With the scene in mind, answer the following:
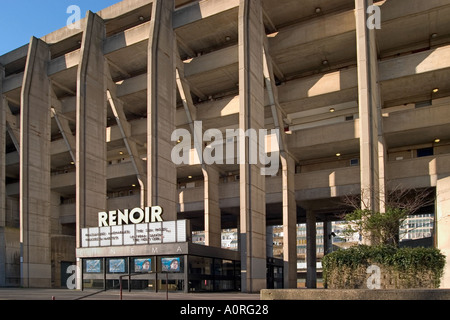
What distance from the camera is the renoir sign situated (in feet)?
105

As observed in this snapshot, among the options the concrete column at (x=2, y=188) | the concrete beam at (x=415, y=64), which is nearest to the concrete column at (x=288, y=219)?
the concrete beam at (x=415, y=64)

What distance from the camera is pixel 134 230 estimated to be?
110ft

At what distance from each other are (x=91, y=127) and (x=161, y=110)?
349 inches

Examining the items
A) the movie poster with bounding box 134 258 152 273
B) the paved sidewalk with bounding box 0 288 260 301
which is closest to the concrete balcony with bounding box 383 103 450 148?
the paved sidewalk with bounding box 0 288 260 301

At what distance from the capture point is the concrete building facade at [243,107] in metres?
36.1

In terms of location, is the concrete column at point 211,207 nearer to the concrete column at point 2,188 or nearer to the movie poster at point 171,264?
the movie poster at point 171,264

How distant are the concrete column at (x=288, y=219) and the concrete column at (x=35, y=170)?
24.4m

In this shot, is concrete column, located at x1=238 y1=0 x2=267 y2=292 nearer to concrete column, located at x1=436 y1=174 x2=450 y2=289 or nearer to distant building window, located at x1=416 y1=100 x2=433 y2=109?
concrete column, located at x1=436 y1=174 x2=450 y2=289

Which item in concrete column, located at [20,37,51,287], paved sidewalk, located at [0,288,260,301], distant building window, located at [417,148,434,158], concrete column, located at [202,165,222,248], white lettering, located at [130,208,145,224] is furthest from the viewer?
concrete column, located at [20,37,51,287]

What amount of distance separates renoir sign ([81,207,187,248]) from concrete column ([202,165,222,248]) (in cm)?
1246
